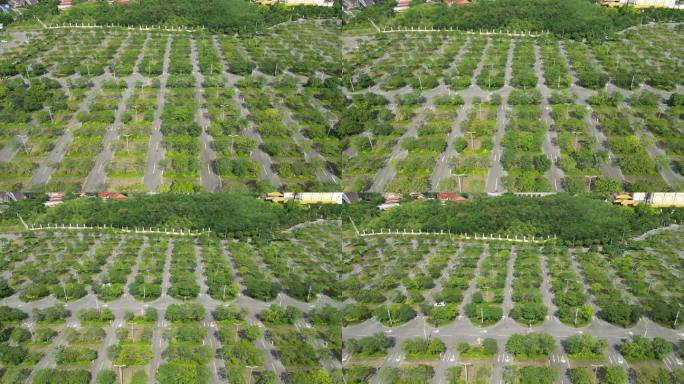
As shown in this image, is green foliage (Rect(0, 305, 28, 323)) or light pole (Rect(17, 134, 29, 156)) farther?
light pole (Rect(17, 134, 29, 156))

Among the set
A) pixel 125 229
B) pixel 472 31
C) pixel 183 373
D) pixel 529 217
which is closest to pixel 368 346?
pixel 183 373

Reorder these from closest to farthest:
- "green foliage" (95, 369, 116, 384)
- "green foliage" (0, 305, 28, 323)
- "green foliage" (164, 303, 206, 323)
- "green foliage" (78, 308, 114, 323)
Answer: "green foliage" (95, 369, 116, 384), "green foliage" (164, 303, 206, 323), "green foliage" (78, 308, 114, 323), "green foliage" (0, 305, 28, 323)

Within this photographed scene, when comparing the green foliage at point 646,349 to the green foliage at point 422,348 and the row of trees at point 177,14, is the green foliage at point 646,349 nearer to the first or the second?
the green foliage at point 422,348

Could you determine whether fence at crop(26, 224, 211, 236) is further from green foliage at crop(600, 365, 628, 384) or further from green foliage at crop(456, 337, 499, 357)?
green foliage at crop(600, 365, 628, 384)

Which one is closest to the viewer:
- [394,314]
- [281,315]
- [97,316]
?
[394,314]

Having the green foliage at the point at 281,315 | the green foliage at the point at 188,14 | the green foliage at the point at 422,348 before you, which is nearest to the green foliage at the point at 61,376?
the green foliage at the point at 281,315

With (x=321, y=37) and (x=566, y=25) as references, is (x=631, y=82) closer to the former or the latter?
(x=566, y=25)

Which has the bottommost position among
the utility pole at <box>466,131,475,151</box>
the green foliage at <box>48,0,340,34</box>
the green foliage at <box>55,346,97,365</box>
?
the green foliage at <box>55,346,97,365</box>

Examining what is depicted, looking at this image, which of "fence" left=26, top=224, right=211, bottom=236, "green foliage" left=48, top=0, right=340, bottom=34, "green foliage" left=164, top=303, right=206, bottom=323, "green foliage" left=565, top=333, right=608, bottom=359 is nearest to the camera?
"green foliage" left=565, top=333, right=608, bottom=359

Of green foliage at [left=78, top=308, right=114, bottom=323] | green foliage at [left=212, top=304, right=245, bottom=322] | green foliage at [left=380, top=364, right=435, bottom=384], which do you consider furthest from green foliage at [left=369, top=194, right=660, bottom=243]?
green foliage at [left=78, top=308, right=114, bottom=323]

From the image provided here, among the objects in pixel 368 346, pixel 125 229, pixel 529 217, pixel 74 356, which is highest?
pixel 529 217

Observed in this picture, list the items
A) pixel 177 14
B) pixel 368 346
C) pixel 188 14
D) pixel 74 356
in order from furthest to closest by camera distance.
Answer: pixel 188 14 → pixel 177 14 → pixel 74 356 → pixel 368 346

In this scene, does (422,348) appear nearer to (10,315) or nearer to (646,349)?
(646,349)
